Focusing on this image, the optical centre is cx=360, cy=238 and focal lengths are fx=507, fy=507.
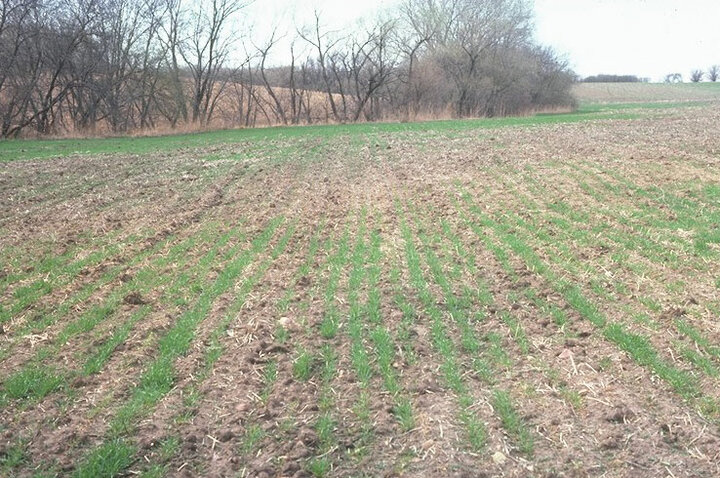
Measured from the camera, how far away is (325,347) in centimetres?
434

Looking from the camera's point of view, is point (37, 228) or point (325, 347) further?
point (37, 228)

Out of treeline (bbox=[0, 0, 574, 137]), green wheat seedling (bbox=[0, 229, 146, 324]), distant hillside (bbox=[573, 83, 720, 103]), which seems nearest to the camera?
green wheat seedling (bbox=[0, 229, 146, 324])

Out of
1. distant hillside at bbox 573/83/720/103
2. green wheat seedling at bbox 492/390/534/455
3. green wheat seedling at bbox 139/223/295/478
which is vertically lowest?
green wheat seedling at bbox 492/390/534/455

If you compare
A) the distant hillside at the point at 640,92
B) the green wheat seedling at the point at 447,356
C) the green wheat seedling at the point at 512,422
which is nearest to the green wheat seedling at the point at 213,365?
the green wheat seedling at the point at 447,356

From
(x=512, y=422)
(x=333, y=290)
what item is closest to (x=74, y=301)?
(x=333, y=290)

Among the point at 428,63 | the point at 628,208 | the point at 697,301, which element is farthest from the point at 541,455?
the point at 428,63

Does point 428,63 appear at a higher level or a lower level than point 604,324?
higher

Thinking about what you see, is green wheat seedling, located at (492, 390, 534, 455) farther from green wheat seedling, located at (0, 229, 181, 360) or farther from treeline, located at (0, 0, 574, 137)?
treeline, located at (0, 0, 574, 137)

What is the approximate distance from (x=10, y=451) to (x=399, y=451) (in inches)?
92.5

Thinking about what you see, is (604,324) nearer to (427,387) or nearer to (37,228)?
(427,387)

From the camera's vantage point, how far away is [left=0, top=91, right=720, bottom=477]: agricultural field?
3080 mm

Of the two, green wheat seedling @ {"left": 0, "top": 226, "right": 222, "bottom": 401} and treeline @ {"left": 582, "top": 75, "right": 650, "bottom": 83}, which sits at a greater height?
treeline @ {"left": 582, "top": 75, "right": 650, "bottom": 83}

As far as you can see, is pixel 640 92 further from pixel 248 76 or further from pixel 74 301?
pixel 74 301

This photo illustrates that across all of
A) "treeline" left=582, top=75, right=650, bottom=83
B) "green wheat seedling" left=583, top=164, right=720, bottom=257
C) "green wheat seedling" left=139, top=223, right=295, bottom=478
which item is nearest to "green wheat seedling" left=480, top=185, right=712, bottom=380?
"green wheat seedling" left=583, top=164, right=720, bottom=257
